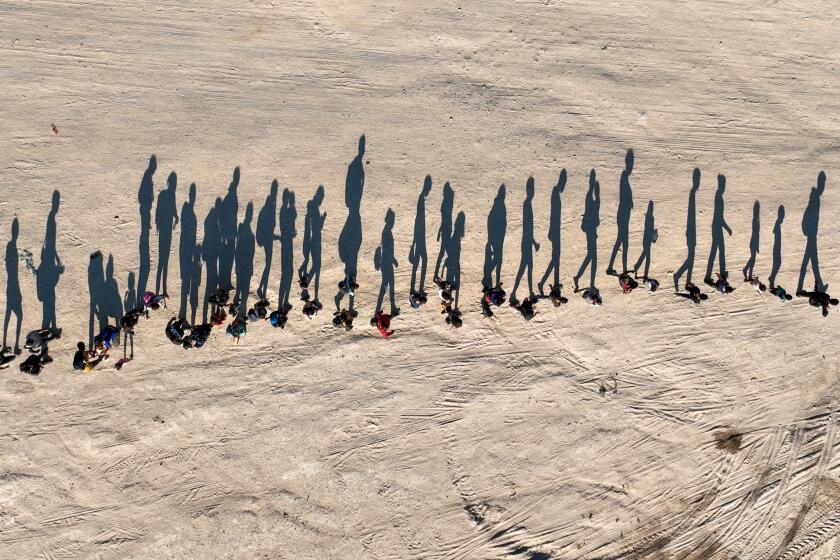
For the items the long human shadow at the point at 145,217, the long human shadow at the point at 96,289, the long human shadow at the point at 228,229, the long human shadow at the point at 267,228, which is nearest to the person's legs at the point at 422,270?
the long human shadow at the point at 267,228

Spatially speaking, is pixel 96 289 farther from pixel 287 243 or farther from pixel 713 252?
pixel 713 252

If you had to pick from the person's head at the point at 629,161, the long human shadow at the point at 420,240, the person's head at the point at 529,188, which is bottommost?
the long human shadow at the point at 420,240

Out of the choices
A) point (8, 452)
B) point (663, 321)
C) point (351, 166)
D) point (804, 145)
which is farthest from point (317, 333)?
point (804, 145)

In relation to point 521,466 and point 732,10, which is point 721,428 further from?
point 732,10

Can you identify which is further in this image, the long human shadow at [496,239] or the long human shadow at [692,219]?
the long human shadow at [692,219]

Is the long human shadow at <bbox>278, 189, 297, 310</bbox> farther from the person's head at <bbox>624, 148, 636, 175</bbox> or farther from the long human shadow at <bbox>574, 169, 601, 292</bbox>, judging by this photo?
the person's head at <bbox>624, 148, 636, 175</bbox>

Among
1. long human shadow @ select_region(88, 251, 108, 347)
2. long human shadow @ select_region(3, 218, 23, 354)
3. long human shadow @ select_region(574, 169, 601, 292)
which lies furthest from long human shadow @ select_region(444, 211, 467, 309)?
long human shadow @ select_region(3, 218, 23, 354)

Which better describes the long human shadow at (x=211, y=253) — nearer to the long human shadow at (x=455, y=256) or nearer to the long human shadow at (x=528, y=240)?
the long human shadow at (x=455, y=256)
